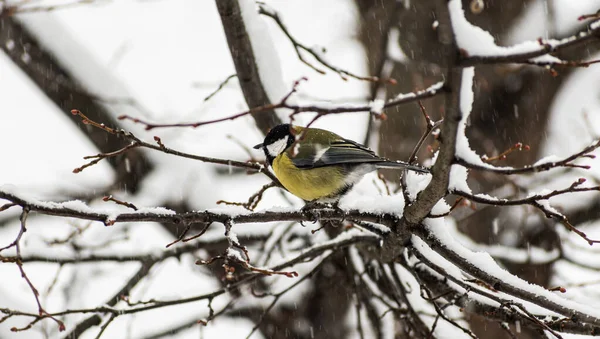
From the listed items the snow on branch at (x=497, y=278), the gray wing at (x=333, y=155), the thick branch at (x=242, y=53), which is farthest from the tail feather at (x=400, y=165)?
the thick branch at (x=242, y=53)

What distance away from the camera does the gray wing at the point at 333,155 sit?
3367 mm

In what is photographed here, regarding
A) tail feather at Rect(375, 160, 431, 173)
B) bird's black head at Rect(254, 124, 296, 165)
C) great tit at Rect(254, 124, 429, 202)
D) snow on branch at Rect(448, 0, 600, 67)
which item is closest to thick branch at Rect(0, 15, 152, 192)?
bird's black head at Rect(254, 124, 296, 165)

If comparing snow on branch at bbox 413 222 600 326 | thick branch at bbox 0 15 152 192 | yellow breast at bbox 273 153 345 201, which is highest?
thick branch at bbox 0 15 152 192

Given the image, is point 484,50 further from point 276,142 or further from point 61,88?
point 61,88

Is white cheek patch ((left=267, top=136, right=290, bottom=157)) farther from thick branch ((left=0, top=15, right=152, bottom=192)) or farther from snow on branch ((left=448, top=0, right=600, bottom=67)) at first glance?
snow on branch ((left=448, top=0, right=600, bottom=67))

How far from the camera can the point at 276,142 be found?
372 centimetres

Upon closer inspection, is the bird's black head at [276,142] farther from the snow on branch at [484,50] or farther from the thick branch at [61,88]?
the snow on branch at [484,50]

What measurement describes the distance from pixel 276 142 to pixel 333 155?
1.40 ft

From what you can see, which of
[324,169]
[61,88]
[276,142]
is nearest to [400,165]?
[324,169]

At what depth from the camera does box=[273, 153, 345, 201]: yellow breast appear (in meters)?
3.46

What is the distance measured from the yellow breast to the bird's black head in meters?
0.26

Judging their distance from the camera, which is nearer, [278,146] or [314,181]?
[314,181]

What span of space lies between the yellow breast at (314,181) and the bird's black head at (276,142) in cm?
26

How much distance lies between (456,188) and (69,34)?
4.80 metres
